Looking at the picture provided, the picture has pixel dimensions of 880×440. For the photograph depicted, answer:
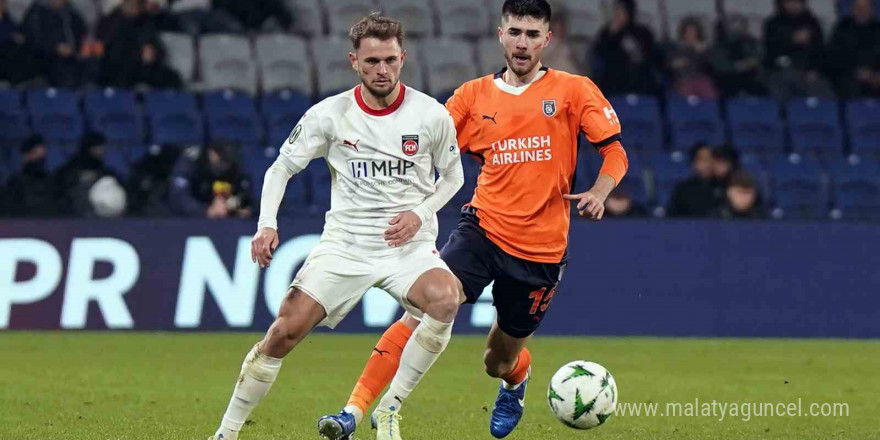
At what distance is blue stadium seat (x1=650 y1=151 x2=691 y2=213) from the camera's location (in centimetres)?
1520

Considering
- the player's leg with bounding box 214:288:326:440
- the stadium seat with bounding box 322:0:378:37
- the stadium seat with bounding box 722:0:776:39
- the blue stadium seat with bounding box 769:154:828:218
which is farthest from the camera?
the stadium seat with bounding box 722:0:776:39

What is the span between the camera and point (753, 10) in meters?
18.6

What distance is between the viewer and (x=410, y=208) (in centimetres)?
682

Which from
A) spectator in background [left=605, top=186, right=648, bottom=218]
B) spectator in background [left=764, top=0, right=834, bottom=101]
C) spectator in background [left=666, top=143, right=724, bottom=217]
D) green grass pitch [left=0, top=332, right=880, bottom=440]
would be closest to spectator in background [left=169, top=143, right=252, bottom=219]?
green grass pitch [left=0, top=332, right=880, bottom=440]

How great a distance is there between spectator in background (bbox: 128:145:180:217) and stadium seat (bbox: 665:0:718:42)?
690 cm

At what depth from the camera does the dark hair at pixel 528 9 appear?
7.34 metres

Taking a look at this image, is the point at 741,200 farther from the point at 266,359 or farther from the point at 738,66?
the point at 266,359

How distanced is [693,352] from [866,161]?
14.4 feet

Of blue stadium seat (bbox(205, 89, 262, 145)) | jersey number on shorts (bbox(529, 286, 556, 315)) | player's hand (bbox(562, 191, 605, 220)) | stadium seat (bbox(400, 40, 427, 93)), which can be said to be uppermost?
player's hand (bbox(562, 191, 605, 220))

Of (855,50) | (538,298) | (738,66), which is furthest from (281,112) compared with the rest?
(538,298)

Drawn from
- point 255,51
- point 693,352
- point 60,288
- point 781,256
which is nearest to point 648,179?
point 781,256

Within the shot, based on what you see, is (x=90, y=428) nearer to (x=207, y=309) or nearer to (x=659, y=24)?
(x=207, y=309)

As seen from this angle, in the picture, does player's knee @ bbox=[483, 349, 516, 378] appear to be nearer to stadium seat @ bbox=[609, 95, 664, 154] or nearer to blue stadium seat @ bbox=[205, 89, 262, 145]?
blue stadium seat @ bbox=[205, 89, 262, 145]

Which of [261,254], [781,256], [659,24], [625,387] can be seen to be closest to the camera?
[261,254]
